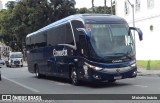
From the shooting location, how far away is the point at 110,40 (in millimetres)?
19156

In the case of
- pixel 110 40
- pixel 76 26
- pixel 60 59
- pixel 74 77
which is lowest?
pixel 74 77

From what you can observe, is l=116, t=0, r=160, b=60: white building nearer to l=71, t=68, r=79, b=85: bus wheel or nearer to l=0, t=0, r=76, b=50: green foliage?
l=0, t=0, r=76, b=50: green foliage

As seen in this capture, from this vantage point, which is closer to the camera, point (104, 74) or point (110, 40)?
point (104, 74)

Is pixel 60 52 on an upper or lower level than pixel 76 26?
lower

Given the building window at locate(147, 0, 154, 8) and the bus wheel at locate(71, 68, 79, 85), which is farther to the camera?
the building window at locate(147, 0, 154, 8)

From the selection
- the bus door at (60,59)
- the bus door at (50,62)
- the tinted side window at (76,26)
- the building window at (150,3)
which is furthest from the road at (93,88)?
the building window at (150,3)

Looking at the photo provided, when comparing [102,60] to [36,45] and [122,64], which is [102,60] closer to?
[122,64]

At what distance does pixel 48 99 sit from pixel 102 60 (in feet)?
15.0

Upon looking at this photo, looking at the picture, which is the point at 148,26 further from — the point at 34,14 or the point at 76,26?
the point at 76,26

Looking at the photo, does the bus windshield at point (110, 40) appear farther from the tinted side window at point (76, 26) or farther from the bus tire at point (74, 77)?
the bus tire at point (74, 77)

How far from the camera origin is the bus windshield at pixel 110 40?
18.9m

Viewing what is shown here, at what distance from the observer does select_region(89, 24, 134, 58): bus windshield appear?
18891 millimetres

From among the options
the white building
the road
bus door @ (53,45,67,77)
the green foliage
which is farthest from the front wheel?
Result: the green foliage

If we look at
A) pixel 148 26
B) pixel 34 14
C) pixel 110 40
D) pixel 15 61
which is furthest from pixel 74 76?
pixel 34 14
